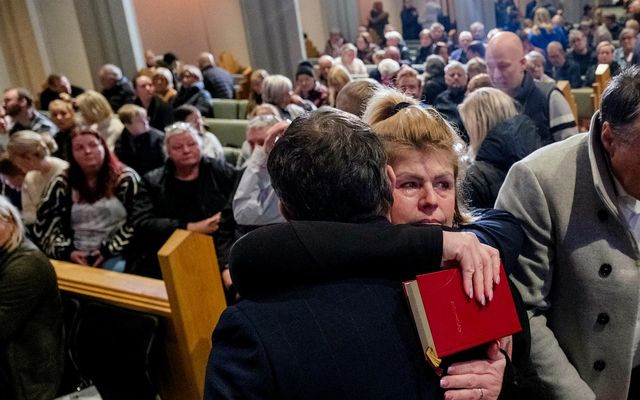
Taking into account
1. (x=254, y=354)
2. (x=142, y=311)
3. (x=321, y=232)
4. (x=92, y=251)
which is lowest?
(x=92, y=251)

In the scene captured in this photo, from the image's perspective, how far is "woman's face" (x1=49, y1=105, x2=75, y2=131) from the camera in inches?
215

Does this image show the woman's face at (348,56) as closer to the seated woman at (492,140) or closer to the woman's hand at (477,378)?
the seated woman at (492,140)

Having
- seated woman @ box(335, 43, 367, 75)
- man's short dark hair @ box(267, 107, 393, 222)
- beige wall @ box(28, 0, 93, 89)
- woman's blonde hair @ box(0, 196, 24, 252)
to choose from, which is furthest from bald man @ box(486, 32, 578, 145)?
beige wall @ box(28, 0, 93, 89)

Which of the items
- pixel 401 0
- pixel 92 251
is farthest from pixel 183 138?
pixel 401 0

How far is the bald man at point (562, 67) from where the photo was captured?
7.52 meters

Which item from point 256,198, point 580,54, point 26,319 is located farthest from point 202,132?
point 580,54

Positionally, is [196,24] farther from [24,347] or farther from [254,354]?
[254,354]

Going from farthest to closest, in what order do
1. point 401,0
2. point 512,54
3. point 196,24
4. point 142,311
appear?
point 401,0 < point 196,24 < point 512,54 < point 142,311

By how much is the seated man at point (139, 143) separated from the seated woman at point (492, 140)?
2.84 m

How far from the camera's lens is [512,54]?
3.66m

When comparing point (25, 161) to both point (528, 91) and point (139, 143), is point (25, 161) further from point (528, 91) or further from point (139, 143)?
point (528, 91)

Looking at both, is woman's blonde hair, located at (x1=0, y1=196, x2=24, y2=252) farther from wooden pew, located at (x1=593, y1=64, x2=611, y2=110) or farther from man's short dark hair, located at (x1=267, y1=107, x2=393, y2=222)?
wooden pew, located at (x1=593, y1=64, x2=611, y2=110)

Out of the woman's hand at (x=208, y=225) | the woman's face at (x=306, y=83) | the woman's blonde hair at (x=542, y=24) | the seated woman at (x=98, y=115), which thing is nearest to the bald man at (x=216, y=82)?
the woman's face at (x=306, y=83)

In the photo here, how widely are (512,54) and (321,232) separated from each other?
3010 mm
